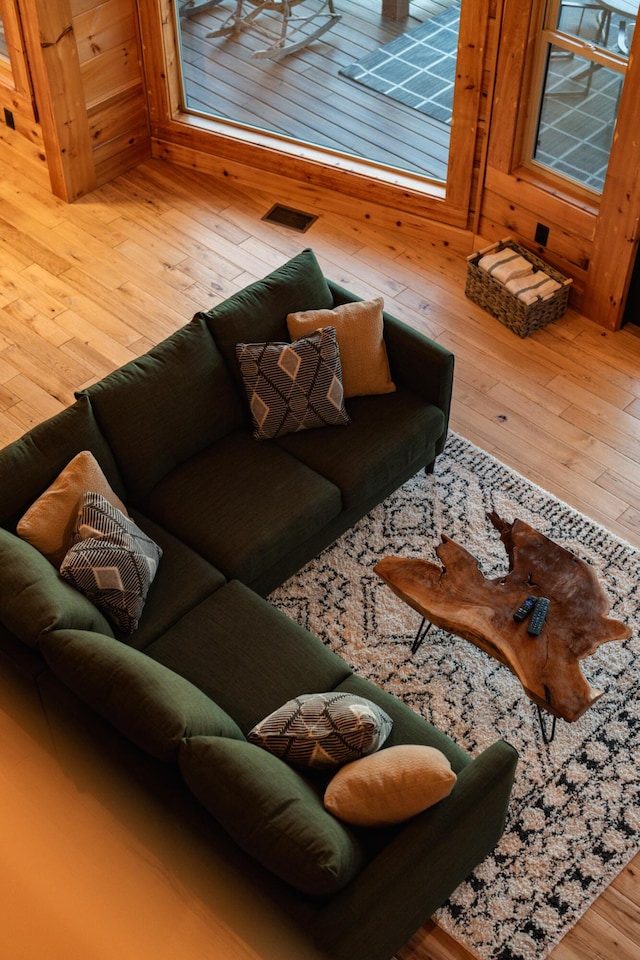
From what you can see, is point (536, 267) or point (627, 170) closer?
point (627, 170)

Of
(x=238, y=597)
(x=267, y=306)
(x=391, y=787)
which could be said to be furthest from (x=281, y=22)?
(x=391, y=787)

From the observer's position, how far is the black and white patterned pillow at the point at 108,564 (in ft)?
11.3

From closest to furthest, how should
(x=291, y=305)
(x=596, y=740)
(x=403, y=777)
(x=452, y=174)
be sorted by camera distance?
(x=403, y=777), (x=596, y=740), (x=291, y=305), (x=452, y=174)

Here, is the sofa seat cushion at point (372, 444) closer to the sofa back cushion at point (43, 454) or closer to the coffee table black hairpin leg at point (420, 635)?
the coffee table black hairpin leg at point (420, 635)

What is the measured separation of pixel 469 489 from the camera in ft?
14.8

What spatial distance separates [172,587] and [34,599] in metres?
0.60

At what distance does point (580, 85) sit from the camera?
4.77 meters

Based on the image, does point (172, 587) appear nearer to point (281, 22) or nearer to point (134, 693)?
point (134, 693)

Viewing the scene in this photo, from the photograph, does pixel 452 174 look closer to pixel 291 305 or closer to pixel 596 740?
pixel 291 305

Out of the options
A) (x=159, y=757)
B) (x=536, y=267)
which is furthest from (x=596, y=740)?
(x=536, y=267)

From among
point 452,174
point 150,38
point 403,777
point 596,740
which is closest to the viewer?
point 403,777

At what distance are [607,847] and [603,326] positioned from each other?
2660 millimetres

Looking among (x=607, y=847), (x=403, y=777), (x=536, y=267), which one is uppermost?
(x=403, y=777)

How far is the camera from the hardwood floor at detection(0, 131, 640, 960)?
123 inches
